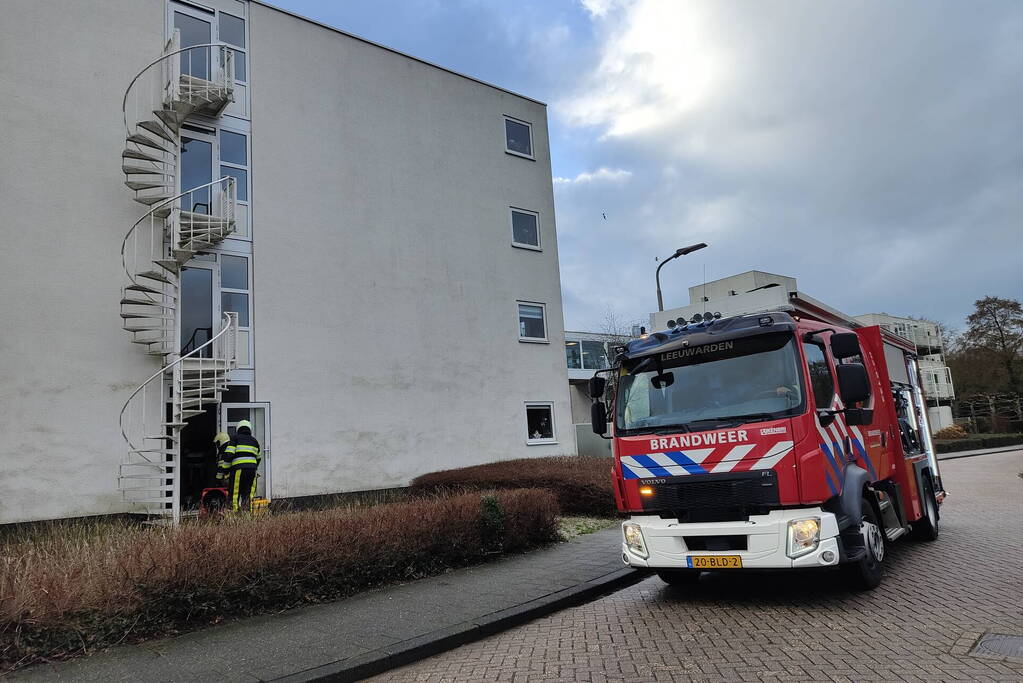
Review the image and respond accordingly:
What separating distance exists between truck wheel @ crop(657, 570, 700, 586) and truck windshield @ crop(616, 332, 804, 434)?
1.67 meters

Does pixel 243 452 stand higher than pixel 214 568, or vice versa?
pixel 243 452

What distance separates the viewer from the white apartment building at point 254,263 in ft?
42.5

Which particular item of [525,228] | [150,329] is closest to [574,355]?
[525,228]

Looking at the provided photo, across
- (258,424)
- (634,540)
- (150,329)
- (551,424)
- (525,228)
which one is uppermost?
(525,228)

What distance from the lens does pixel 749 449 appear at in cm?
604

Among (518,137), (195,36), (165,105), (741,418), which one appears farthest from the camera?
(518,137)

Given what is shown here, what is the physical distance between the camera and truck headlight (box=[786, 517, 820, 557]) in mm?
5766

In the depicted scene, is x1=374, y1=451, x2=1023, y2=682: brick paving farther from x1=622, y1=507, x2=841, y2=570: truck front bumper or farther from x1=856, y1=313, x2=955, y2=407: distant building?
x1=856, y1=313, x2=955, y2=407: distant building

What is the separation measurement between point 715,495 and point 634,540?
97 cm

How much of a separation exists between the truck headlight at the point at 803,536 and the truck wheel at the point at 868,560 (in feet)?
2.15

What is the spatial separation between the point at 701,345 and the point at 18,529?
11.8 meters

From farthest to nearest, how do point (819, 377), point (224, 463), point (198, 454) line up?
point (198, 454) → point (224, 463) → point (819, 377)

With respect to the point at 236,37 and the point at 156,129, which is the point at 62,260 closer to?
the point at 156,129

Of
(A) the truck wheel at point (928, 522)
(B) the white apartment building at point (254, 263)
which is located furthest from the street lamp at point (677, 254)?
(A) the truck wheel at point (928, 522)
